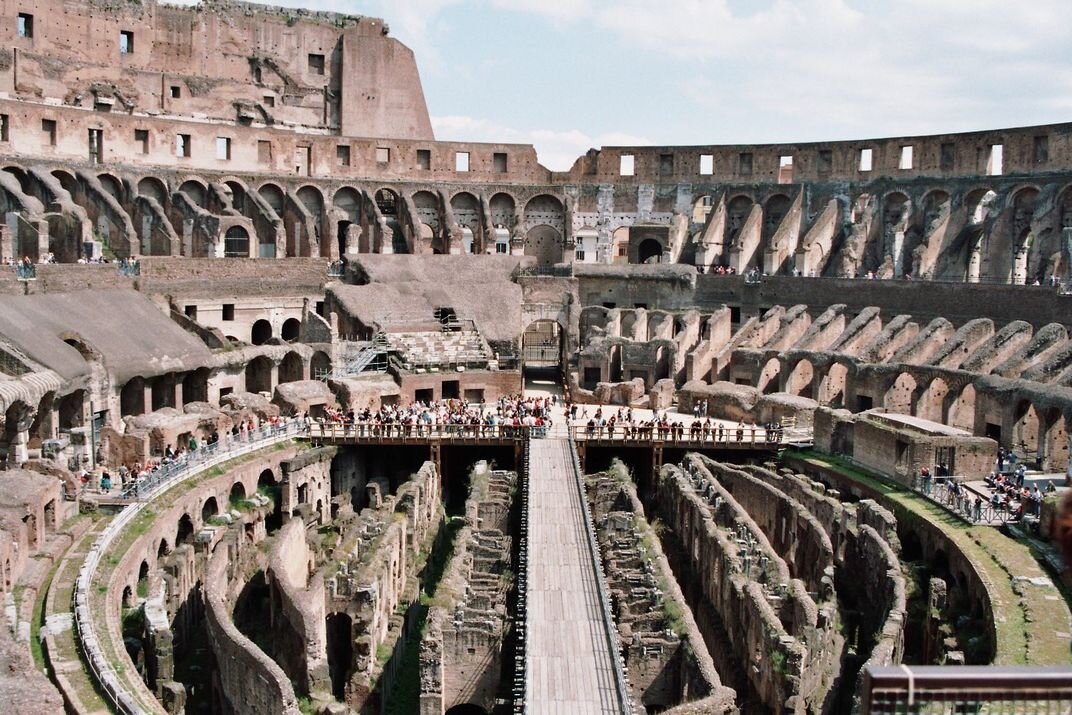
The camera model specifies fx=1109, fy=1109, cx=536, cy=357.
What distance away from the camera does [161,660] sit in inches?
756

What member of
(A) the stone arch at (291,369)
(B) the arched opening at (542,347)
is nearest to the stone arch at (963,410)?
(B) the arched opening at (542,347)

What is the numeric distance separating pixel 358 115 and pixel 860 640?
42.0 metres

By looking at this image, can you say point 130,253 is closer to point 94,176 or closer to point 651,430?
point 94,176

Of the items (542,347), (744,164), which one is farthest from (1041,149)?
(542,347)

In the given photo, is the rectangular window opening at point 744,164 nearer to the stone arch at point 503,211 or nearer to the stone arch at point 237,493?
the stone arch at point 503,211

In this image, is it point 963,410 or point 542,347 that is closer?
point 963,410

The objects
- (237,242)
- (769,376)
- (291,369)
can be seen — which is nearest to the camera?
(291,369)

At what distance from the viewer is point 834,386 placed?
4134cm

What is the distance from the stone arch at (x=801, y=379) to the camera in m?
41.7

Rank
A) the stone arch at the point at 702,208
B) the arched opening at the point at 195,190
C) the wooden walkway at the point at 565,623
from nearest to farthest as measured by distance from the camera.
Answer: the wooden walkway at the point at 565,623
the arched opening at the point at 195,190
the stone arch at the point at 702,208

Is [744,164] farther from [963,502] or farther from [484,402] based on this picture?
[963,502]

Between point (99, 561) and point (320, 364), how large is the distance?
20459 millimetres

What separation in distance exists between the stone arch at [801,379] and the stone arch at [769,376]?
0.65 meters

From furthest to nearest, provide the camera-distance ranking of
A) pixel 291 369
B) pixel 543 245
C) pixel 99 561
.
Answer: pixel 543 245
pixel 291 369
pixel 99 561
